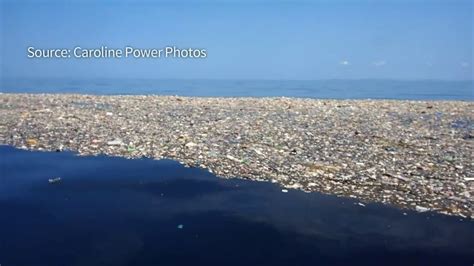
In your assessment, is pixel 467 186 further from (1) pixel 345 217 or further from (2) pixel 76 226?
(2) pixel 76 226

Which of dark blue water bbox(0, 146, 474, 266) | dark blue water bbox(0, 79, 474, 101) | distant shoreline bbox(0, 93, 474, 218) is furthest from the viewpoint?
dark blue water bbox(0, 79, 474, 101)

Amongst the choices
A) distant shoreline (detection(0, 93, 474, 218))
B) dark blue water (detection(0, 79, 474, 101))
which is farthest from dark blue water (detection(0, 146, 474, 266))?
dark blue water (detection(0, 79, 474, 101))

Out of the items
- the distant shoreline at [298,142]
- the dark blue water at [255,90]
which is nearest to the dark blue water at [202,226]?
the distant shoreline at [298,142]

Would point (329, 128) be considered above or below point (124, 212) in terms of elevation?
above

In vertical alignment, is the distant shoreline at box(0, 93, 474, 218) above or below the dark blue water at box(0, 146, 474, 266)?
above

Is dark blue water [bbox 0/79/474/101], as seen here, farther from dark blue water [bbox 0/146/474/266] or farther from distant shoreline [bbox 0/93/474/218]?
dark blue water [bbox 0/146/474/266]

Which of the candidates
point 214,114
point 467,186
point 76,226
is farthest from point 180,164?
point 214,114

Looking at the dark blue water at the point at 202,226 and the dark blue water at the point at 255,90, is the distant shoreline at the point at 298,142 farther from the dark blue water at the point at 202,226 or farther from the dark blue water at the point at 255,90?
the dark blue water at the point at 255,90
